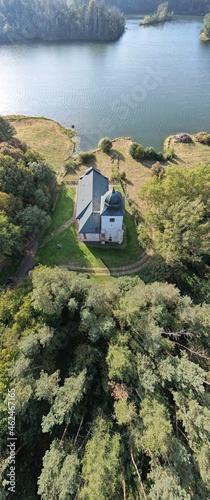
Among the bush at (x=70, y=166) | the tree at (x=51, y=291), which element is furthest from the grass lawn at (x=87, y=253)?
the bush at (x=70, y=166)

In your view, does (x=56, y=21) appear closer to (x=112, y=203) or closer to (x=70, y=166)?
(x=70, y=166)

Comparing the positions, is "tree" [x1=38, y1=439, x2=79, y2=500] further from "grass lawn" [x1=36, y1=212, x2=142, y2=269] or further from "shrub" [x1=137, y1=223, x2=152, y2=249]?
"shrub" [x1=137, y1=223, x2=152, y2=249]

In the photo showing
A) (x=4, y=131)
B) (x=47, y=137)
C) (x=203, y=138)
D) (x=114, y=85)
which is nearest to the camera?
(x=4, y=131)

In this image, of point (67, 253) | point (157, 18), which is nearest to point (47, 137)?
point (67, 253)

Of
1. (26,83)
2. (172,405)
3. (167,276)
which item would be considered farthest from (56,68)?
(172,405)

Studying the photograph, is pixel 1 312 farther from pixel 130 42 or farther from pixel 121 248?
pixel 130 42
